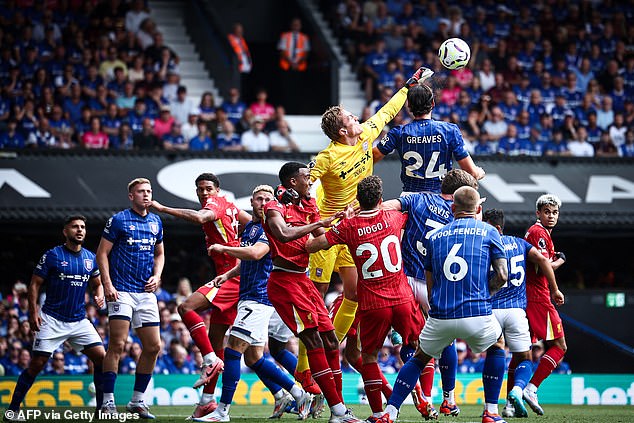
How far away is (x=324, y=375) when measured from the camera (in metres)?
9.69

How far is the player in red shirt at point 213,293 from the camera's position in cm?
1116

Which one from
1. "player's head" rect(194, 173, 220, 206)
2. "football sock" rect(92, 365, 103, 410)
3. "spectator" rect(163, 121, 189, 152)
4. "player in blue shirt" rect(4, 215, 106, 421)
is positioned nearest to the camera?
"football sock" rect(92, 365, 103, 410)

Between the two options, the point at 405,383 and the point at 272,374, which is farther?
the point at 272,374

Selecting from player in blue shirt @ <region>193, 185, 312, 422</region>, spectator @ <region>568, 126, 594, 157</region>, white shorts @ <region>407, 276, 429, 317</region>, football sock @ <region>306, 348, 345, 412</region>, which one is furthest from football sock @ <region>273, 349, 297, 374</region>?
spectator @ <region>568, 126, 594, 157</region>

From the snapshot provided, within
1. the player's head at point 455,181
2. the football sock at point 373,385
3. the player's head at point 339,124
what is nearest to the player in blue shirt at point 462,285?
the football sock at point 373,385

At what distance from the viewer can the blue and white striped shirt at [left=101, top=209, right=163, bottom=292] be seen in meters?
11.5

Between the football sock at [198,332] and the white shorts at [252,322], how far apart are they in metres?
0.65

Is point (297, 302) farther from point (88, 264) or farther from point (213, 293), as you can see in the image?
point (88, 264)

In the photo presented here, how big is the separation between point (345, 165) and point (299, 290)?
1661 mm

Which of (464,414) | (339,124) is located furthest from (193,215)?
(464,414)

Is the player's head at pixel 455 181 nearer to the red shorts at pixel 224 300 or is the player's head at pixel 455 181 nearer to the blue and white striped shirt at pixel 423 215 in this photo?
the blue and white striped shirt at pixel 423 215

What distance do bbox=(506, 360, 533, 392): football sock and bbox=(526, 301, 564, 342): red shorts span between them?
745mm

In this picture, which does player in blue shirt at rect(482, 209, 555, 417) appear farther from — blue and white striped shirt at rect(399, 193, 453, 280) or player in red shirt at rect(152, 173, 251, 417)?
player in red shirt at rect(152, 173, 251, 417)

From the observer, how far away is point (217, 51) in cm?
2223
